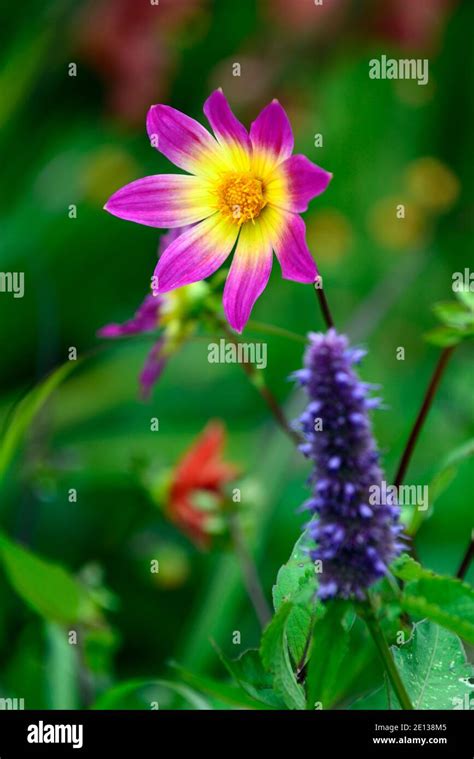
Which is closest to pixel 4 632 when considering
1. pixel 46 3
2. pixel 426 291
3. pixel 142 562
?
pixel 142 562

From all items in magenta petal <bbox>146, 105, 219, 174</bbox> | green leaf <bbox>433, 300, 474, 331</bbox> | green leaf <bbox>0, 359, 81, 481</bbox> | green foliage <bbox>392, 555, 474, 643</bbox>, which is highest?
magenta petal <bbox>146, 105, 219, 174</bbox>

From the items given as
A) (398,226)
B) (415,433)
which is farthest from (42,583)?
(398,226)

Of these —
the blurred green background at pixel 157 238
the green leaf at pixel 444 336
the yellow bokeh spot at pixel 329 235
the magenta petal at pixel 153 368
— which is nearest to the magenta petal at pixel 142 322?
the magenta petal at pixel 153 368

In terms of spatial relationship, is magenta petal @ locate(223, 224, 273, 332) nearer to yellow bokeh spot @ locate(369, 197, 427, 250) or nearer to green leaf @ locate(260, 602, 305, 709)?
green leaf @ locate(260, 602, 305, 709)

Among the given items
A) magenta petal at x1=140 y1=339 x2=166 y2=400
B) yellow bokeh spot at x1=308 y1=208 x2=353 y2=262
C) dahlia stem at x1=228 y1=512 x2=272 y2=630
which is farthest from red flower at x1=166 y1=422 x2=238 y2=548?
yellow bokeh spot at x1=308 y1=208 x2=353 y2=262

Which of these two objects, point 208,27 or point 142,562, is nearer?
point 142,562

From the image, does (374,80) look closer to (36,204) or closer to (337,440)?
(36,204)

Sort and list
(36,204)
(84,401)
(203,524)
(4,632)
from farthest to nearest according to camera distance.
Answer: (36,204) < (84,401) < (4,632) < (203,524)

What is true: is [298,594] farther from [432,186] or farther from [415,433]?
[432,186]

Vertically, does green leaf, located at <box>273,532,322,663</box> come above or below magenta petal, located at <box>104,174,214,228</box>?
below
